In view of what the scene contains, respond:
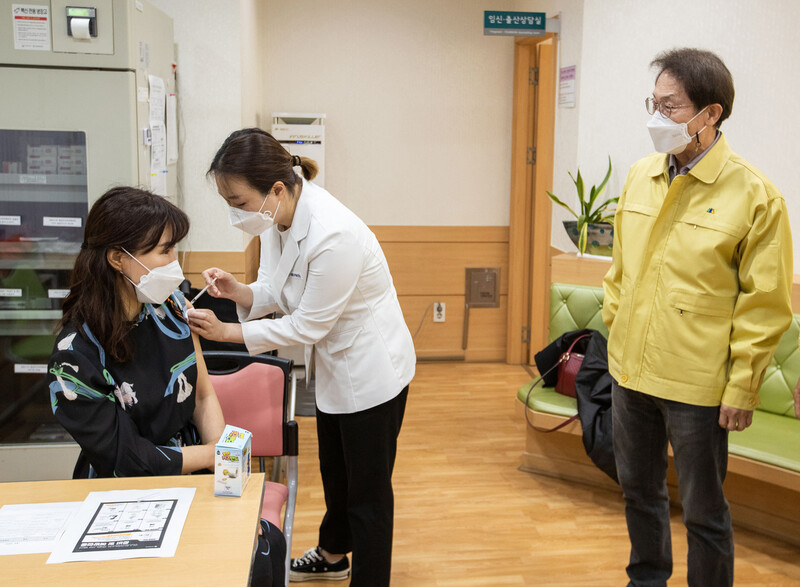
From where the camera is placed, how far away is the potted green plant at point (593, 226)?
3.88 metres

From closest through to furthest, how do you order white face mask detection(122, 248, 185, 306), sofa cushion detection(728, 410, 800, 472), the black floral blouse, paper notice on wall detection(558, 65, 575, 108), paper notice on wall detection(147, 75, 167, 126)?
1. the black floral blouse
2. white face mask detection(122, 248, 185, 306)
3. sofa cushion detection(728, 410, 800, 472)
4. paper notice on wall detection(147, 75, 167, 126)
5. paper notice on wall detection(558, 65, 575, 108)

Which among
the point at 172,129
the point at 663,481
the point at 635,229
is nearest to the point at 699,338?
the point at 635,229

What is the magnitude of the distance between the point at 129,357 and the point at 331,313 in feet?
1.79

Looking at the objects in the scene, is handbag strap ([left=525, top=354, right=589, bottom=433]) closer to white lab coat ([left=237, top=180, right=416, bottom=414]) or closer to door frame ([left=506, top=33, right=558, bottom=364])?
white lab coat ([left=237, top=180, right=416, bottom=414])

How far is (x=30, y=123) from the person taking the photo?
2.94 m

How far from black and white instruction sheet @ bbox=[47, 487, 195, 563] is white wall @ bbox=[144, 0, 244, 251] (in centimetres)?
245

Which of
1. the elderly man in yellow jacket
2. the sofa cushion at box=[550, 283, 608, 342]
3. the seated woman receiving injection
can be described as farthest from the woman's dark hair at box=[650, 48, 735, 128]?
the sofa cushion at box=[550, 283, 608, 342]

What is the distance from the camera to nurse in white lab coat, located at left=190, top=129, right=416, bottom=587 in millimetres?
2100

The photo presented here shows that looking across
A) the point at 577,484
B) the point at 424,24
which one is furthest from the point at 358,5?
the point at 577,484

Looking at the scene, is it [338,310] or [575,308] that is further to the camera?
[575,308]

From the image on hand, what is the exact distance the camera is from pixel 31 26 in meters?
2.86

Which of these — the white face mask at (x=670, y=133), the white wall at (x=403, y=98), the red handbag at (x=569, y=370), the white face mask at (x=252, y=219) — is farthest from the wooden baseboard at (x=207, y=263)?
the white face mask at (x=670, y=133)

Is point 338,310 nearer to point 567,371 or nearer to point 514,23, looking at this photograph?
point 567,371

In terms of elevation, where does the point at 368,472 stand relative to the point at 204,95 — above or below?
below
